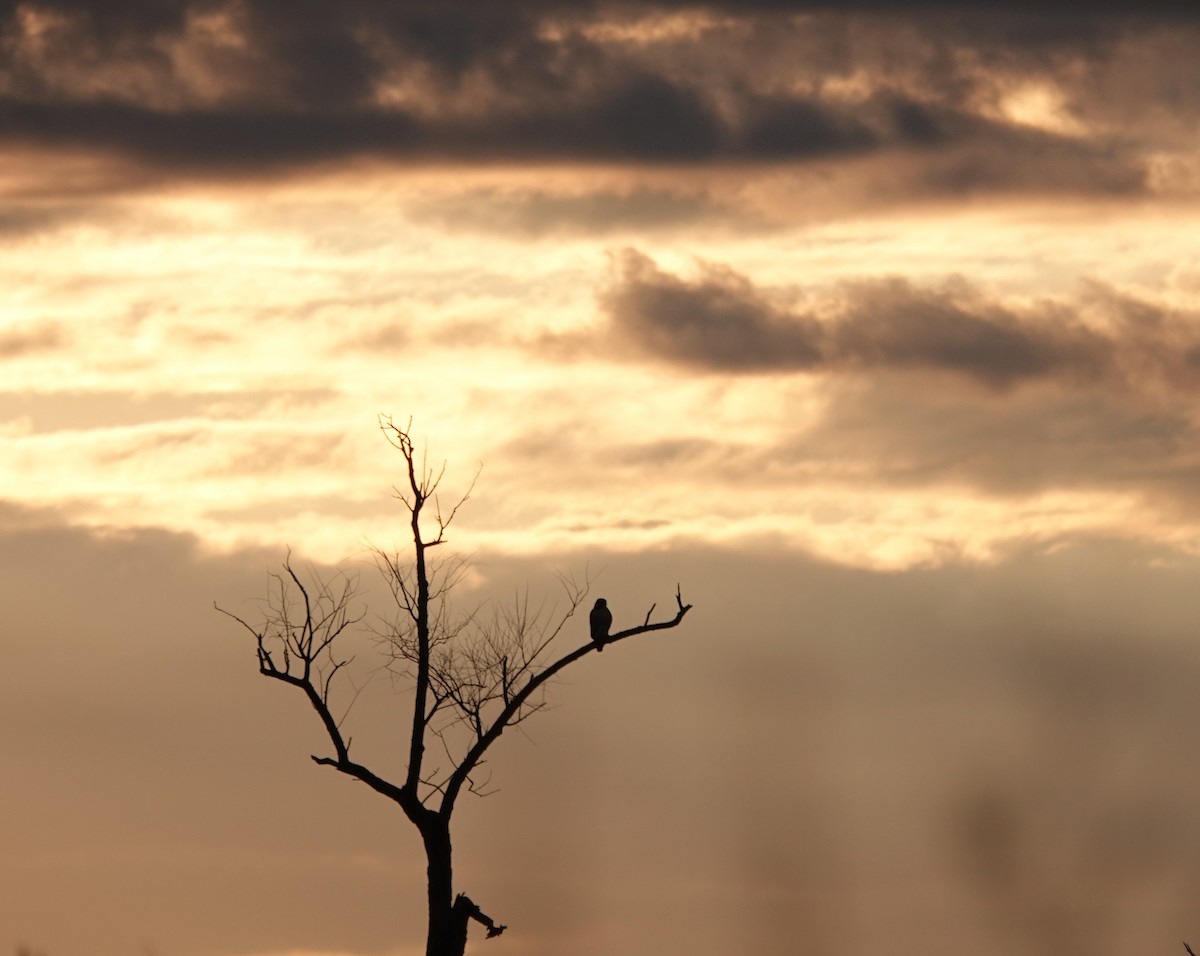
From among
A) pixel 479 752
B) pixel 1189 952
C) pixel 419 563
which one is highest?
pixel 419 563

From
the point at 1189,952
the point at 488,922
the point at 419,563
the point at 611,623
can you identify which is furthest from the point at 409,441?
the point at 1189,952

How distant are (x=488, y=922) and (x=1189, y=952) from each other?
1095 cm

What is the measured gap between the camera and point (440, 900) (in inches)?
1639

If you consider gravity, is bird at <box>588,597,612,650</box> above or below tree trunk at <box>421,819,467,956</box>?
above

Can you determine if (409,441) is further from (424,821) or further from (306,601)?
(424,821)

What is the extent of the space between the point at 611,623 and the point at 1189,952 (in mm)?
10868

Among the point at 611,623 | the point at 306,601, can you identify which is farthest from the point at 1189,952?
the point at 306,601

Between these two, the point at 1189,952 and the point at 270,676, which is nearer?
the point at 1189,952

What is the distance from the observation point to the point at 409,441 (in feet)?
134

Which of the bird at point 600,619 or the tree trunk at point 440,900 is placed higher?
the bird at point 600,619

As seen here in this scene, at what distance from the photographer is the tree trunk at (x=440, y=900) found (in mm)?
41625

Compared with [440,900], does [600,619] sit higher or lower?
higher

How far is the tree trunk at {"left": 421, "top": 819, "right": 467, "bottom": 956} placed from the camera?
41.6 metres

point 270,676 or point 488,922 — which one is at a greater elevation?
point 270,676
